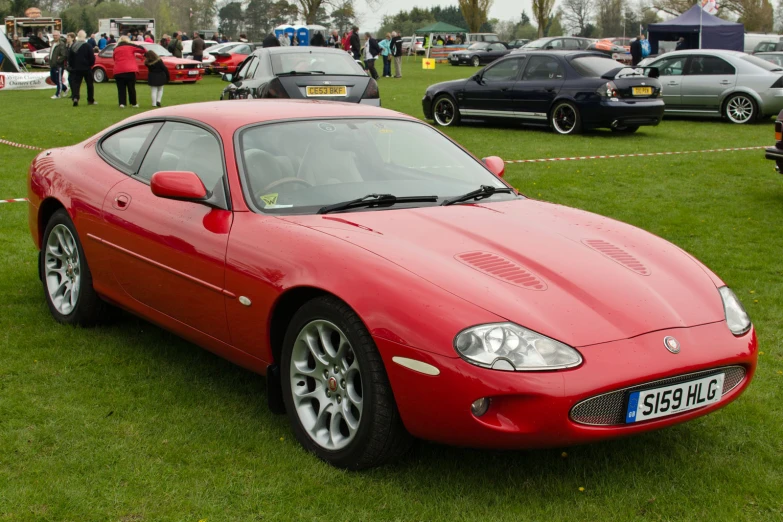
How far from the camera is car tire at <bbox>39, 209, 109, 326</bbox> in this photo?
5.39 metres

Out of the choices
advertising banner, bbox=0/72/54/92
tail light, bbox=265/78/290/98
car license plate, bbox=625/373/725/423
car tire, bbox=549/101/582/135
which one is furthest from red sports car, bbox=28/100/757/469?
advertising banner, bbox=0/72/54/92

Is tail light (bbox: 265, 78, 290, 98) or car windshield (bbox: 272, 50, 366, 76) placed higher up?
Answer: car windshield (bbox: 272, 50, 366, 76)

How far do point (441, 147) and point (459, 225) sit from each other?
114 cm

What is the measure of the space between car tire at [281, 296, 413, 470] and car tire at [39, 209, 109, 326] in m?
1.99

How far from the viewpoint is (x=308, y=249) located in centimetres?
381

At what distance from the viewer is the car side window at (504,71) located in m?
16.8

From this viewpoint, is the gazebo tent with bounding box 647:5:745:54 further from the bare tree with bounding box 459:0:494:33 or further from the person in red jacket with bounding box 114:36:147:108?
the bare tree with bounding box 459:0:494:33

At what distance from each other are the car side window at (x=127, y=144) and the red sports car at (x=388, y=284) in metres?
0.03

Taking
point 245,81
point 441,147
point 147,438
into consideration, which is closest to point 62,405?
point 147,438

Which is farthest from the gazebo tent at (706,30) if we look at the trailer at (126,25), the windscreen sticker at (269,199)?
the trailer at (126,25)

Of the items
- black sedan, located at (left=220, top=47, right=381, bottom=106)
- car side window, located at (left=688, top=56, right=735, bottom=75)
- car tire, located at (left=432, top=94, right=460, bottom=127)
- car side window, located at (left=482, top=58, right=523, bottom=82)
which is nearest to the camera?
black sedan, located at (left=220, top=47, right=381, bottom=106)

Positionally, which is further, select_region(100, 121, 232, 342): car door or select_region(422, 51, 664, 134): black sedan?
select_region(422, 51, 664, 134): black sedan

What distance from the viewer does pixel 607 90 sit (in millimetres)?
15484

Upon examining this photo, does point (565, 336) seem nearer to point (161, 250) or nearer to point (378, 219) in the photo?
point (378, 219)
